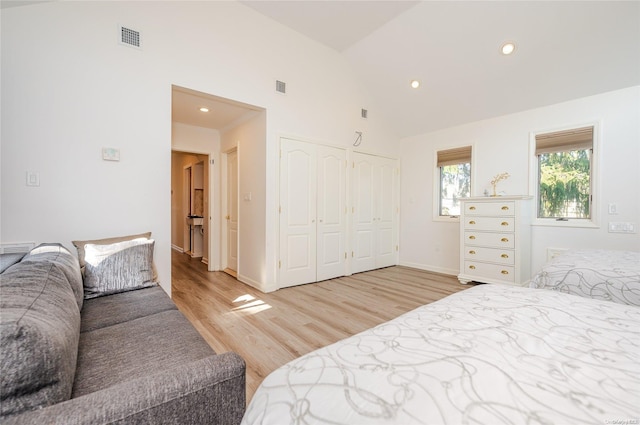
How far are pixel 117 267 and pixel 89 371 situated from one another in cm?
121

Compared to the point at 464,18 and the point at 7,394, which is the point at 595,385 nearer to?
the point at 7,394

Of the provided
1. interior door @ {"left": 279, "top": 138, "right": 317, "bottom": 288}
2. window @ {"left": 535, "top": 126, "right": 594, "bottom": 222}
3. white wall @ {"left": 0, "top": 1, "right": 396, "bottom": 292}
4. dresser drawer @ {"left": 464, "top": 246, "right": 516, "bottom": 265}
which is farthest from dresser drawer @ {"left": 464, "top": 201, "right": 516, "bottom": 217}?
white wall @ {"left": 0, "top": 1, "right": 396, "bottom": 292}

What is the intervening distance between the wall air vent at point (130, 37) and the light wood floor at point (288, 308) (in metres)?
2.81

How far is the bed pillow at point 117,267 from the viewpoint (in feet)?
6.59

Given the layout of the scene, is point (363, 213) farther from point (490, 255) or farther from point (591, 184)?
point (591, 184)

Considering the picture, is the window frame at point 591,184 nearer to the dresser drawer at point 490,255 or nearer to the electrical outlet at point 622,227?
the electrical outlet at point 622,227

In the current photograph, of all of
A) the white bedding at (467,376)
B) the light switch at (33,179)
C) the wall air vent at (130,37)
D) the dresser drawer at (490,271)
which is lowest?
the dresser drawer at (490,271)

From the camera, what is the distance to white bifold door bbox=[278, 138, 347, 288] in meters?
3.93

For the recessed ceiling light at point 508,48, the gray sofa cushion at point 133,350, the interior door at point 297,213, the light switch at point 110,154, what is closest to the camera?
the gray sofa cushion at point 133,350

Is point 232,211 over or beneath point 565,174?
beneath

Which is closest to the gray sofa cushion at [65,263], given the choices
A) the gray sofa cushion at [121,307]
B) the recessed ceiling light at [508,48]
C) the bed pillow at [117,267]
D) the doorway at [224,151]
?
the gray sofa cushion at [121,307]

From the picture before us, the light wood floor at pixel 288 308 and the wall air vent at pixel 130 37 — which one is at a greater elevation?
the wall air vent at pixel 130 37

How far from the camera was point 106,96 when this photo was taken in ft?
8.47

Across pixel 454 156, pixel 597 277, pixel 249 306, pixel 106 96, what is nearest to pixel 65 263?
pixel 106 96
